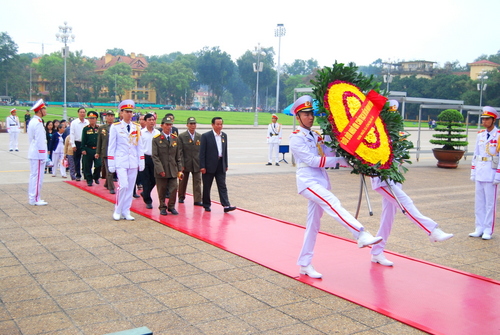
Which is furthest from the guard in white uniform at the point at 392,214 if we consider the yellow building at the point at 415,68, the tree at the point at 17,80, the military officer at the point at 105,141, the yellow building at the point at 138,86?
the yellow building at the point at 138,86

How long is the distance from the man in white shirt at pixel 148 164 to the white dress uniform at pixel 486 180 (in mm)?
6020

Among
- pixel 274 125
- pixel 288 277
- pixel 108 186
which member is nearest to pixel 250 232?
pixel 288 277

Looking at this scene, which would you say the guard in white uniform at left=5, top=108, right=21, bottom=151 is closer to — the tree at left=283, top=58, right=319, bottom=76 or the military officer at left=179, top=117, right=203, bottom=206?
the military officer at left=179, top=117, right=203, bottom=206

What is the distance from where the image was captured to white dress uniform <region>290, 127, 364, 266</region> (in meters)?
5.13

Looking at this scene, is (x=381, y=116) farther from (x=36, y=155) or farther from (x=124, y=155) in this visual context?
(x=36, y=155)

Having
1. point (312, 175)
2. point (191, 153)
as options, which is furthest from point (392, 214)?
point (191, 153)

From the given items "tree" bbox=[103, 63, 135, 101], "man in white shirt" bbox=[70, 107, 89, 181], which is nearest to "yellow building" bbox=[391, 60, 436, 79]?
"tree" bbox=[103, 63, 135, 101]

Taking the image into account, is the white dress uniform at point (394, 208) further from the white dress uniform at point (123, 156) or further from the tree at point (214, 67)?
the tree at point (214, 67)

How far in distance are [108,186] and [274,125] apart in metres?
8.00

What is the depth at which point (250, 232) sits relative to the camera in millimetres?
7641

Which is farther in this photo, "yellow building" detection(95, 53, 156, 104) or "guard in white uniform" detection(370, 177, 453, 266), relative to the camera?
"yellow building" detection(95, 53, 156, 104)

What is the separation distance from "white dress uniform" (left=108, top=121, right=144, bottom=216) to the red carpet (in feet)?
2.53

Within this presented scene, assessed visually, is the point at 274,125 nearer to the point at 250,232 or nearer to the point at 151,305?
the point at 250,232

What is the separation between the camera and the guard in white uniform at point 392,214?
5301 mm
